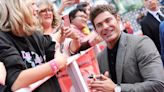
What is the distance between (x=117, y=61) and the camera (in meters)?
2.41

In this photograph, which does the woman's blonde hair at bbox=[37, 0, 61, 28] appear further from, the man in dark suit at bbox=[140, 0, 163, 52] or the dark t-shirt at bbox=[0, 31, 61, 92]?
the man in dark suit at bbox=[140, 0, 163, 52]

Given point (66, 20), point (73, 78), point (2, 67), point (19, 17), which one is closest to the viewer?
point (2, 67)

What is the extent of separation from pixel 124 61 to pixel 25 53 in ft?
2.09

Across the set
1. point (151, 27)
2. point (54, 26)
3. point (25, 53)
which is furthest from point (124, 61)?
point (151, 27)

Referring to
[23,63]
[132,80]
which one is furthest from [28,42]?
[132,80]

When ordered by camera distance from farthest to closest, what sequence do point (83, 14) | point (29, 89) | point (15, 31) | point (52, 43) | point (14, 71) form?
point (83, 14), point (52, 43), point (15, 31), point (14, 71), point (29, 89)

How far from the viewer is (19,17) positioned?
219 cm

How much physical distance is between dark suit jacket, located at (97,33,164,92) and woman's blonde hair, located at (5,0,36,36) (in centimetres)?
63

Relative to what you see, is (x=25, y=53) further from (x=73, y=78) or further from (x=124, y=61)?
(x=124, y=61)

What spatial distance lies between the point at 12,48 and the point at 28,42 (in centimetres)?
24

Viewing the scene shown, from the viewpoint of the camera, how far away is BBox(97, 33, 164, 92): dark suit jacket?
2232 millimetres

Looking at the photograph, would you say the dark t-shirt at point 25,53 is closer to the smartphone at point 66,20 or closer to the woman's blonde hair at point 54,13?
the woman's blonde hair at point 54,13

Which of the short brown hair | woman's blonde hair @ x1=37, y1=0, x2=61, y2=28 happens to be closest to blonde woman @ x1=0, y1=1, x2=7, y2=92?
the short brown hair

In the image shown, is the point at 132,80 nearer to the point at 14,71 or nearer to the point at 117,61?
the point at 117,61
